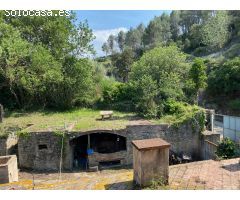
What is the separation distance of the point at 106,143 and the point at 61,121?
369 centimetres

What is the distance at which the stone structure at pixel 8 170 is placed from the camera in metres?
12.1

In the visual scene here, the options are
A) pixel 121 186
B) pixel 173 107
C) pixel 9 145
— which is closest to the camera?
pixel 121 186

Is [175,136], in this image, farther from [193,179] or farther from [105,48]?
[105,48]

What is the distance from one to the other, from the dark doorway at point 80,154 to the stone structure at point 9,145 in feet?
12.0

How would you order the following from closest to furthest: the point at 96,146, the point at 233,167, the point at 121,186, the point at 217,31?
the point at 121,186, the point at 233,167, the point at 96,146, the point at 217,31

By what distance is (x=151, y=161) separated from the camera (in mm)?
6668

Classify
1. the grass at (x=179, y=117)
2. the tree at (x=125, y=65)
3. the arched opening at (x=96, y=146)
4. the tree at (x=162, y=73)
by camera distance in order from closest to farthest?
the arched opening at (x=96, y=146) → the grass at (x=179, y=117) → the tree at (x=162, y=73) → the tree at (x=125, y=65)

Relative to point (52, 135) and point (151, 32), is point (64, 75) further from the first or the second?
point (151, 32)

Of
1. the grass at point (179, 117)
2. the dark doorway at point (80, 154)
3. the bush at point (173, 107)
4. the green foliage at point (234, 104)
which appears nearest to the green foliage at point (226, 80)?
the green foliage at point (234, 104)

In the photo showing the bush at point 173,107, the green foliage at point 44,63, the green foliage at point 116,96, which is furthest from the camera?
the green foliage at point 116,96

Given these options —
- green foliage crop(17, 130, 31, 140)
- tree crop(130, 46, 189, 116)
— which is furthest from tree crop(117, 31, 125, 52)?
green foliage crop(17, 130, 31, 140)

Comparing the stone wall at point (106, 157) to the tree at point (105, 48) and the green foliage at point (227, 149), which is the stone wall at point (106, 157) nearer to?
the green foliage at point (227, 149)

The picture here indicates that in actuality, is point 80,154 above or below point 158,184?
below

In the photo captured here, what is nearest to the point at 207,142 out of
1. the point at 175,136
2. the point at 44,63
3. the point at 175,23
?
the point at 175,136
